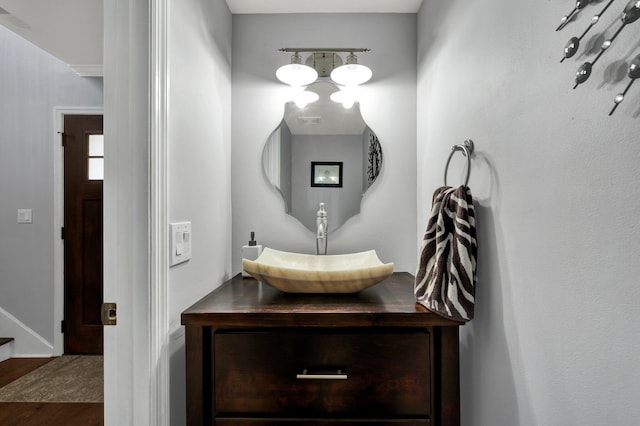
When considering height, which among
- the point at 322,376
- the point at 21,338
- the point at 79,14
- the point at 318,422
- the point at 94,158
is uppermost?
the point at 79,14

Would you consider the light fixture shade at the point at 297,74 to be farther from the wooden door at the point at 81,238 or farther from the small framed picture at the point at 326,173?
the wooden door at the point at 81,238

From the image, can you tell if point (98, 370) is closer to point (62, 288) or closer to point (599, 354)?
point (62, 288)

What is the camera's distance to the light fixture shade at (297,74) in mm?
1616

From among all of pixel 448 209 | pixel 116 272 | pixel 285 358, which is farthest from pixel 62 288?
pixel 448 209

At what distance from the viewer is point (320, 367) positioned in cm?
103

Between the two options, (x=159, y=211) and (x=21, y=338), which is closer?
(x=159, y=211)

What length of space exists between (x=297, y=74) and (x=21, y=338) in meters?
3.15

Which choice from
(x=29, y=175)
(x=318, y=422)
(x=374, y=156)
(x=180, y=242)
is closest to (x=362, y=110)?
(x=374, y=156)

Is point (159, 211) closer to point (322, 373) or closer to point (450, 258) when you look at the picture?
point (322, 373)

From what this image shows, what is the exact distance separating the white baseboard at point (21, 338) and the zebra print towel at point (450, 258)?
329 centimetres

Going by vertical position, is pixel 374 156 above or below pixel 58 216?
above

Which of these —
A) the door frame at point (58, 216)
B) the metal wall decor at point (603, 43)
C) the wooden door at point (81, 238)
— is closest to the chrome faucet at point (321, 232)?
the metal wall decor at point (603, 43)

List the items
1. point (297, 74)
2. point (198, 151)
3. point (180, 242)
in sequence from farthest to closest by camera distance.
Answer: point (297, 74) < point (198, 151) < point (180, 242)

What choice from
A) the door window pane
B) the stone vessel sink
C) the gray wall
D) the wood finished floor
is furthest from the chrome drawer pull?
the gray wall
